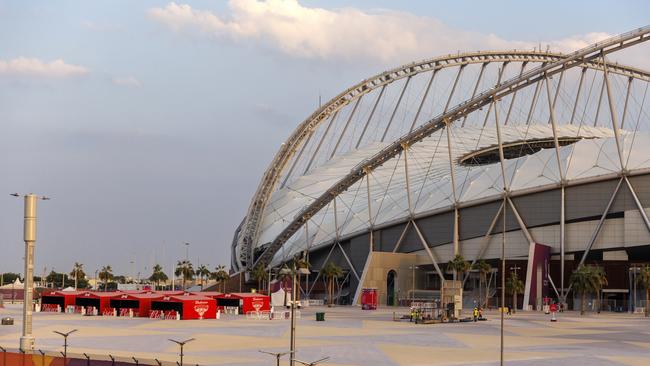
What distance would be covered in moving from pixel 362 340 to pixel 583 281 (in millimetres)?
51658

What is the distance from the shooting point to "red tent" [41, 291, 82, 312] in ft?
361

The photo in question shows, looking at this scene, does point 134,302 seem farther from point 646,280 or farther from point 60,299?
point 646,280

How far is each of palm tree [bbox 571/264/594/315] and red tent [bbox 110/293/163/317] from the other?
46682mm

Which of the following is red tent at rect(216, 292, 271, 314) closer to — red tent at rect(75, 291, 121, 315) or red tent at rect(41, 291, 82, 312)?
red tent at rect(75, 291, 121, 315)

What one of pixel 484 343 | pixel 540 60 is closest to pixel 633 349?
pixel 484 343

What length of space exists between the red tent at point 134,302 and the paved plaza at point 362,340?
601 cm

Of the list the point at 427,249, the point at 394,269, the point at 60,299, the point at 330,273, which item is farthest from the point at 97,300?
the point at 427,249

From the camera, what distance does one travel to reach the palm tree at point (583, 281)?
113 meters

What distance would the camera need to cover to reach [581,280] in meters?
113

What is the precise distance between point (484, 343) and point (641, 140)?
6401cm

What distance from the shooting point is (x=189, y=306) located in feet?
315

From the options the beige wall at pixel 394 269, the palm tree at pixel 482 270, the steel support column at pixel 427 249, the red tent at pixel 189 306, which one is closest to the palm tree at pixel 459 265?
the palm tree at pixel 482 270

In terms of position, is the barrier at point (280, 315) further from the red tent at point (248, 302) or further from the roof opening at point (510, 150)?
the roof opening at point (510, 150)

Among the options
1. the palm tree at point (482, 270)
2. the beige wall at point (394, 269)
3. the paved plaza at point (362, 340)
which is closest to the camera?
the paved plaza at point (362, 340)
